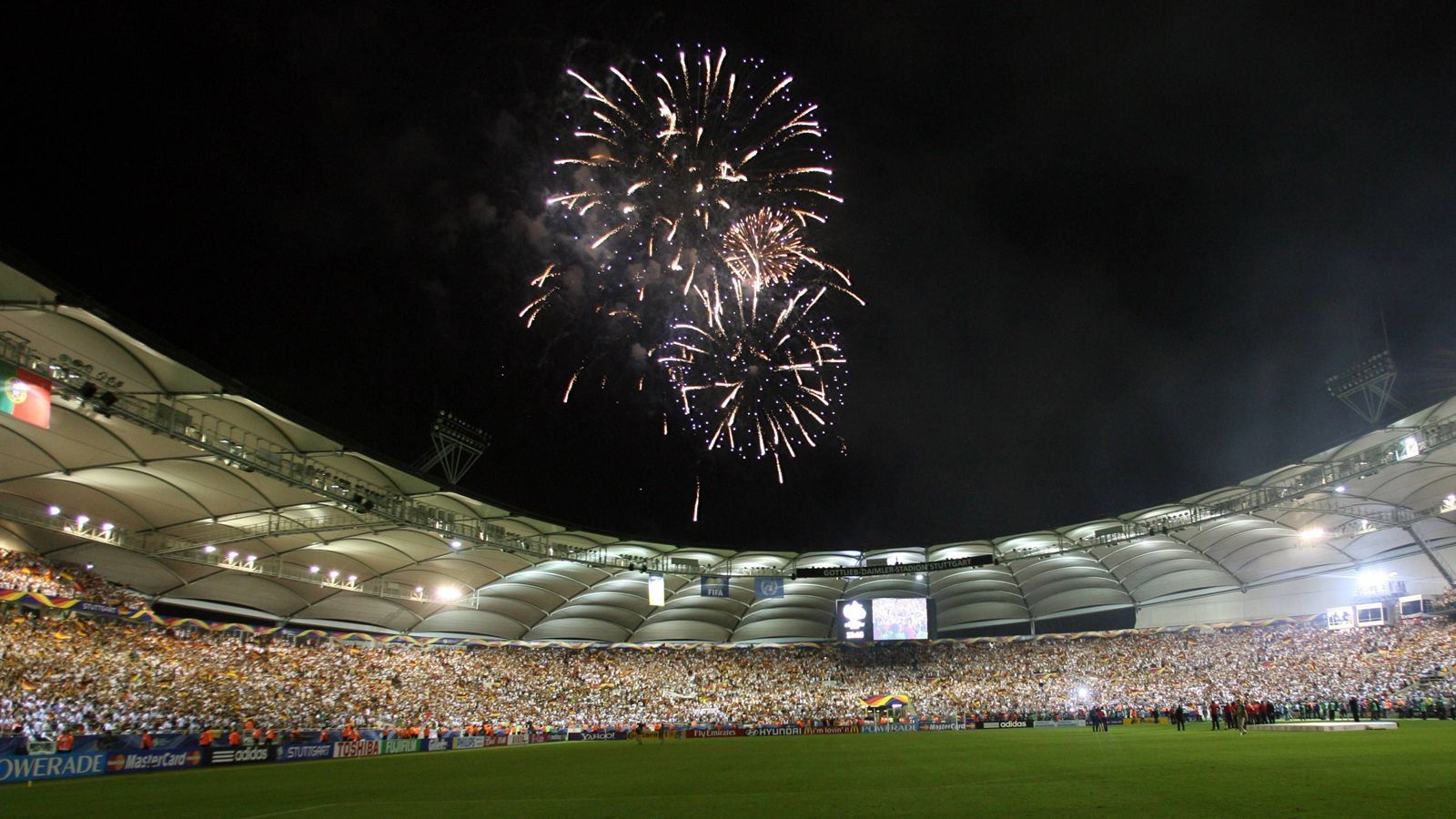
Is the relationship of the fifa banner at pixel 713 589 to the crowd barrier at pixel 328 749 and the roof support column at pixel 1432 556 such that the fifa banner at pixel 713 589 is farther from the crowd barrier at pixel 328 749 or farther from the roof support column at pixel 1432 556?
the roof support column at pixel 1432 556

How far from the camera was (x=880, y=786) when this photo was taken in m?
14.6

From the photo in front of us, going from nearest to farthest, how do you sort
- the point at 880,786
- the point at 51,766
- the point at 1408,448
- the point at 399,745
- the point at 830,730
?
1. the point at 880,786
2. the point at 51,766
3. the point at 1408,448
4. the point at 399,745
5. the point at 830,730

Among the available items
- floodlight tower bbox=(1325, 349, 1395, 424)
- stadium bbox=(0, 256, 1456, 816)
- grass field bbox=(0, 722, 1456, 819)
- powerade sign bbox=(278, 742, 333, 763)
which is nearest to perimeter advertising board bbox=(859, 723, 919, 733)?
stadium bbox=(0, 256, 1456, 816)

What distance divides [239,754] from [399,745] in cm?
999

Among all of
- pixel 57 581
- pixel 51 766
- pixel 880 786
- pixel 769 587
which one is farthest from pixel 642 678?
pixel 880 786

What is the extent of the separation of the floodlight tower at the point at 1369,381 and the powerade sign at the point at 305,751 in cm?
4753

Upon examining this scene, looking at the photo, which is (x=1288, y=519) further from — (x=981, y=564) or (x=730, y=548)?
(x=730, y=548)

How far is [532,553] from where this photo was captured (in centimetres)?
4841

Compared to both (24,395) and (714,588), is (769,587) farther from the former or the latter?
(24,395)

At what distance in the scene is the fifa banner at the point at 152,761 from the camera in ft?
85.4

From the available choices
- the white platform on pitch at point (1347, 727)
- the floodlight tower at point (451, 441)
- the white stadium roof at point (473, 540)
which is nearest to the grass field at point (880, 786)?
the white platform on pitch at point (1347, 727)

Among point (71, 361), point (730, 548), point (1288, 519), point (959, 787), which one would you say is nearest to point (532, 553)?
point (730, 548)

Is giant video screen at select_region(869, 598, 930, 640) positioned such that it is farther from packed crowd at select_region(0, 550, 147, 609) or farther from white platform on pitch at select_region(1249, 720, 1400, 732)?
packed crowd at select_region(0, 550, 147, 609)

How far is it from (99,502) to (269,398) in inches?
524
